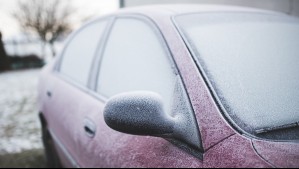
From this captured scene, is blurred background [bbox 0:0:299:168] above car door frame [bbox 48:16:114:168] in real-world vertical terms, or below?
below

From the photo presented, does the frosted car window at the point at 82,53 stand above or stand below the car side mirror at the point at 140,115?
below

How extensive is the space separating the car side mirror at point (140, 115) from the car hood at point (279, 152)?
323 millimetres

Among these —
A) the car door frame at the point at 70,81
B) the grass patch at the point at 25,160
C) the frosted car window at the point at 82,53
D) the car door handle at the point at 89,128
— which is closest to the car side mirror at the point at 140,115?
the car door handle at the point at 89,128

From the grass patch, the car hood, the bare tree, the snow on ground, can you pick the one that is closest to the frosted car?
the car hood

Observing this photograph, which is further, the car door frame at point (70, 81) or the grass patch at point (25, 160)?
the grass patch at point (25, 160)

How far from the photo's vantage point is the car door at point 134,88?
1.27m

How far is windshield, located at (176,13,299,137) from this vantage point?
3.99ft

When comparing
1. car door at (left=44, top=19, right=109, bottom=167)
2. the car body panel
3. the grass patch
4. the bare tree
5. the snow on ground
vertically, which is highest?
the car body panel

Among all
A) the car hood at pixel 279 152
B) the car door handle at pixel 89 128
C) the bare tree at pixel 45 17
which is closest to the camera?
the car hood at pixel 279 152

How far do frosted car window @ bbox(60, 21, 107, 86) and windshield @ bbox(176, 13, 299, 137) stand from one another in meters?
0.89

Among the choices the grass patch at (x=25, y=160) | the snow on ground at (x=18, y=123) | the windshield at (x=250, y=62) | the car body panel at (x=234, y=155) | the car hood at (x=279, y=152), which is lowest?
the snow on ground at (x=18, y=123)

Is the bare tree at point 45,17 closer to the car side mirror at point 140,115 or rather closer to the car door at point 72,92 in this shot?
the car door at point 72,92

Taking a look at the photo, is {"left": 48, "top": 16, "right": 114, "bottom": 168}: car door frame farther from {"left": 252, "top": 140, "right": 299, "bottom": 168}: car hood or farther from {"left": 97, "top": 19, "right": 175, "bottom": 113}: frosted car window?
{"left": 252, "top": 140, "right": 299, "bottom": 168}: car hood

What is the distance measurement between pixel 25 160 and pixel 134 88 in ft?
8.73
